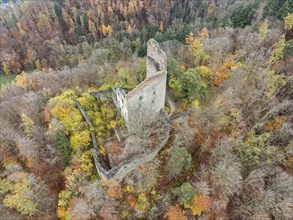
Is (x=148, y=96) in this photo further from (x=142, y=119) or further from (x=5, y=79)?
(x=5, y=79)

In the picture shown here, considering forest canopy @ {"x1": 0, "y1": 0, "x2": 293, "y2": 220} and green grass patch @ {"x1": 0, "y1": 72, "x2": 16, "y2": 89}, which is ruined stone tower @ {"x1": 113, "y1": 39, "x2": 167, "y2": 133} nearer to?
forest canopy @ {"x1": 0, "y1": 0, "x2": 293, "y2": 220}

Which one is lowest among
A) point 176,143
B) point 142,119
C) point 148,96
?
point 176,143

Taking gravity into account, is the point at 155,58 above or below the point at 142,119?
above

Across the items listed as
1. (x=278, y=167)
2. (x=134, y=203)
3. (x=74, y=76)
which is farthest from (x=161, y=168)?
(x=74, y=76)

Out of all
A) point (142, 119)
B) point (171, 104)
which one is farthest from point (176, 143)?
point (171, 104)

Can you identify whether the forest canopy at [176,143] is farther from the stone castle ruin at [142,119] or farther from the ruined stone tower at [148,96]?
the ruined stone tower at [148,96]

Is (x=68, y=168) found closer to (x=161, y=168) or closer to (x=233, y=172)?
(x=161, y=168)

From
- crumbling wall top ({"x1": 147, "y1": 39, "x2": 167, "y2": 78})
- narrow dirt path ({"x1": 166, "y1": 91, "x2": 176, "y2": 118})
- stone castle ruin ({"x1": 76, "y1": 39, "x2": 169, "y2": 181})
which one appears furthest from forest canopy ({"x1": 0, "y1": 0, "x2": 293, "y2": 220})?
crumbling wall top ({"x1": 147, "y1": 39, "x2": 167, "y2": 78})

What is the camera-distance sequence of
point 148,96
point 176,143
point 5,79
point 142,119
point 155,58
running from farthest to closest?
point 5,79
point 142,119
point 155,58
point 176,143
point 148,96
